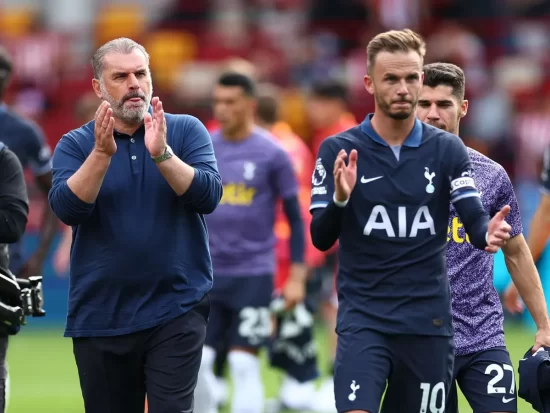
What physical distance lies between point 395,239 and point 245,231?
435 centimetres

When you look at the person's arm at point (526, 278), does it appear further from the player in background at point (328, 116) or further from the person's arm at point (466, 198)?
the player in background at point (328, 116)

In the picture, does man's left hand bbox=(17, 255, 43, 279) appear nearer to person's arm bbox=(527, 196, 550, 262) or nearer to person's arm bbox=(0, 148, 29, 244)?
person's arm bbox=(0, 148, 29, 244)

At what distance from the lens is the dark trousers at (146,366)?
6.70 metres

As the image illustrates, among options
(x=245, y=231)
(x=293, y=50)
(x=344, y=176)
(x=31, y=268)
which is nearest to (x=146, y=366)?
(x=344, y=176)

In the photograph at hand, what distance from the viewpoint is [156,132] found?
6414mm

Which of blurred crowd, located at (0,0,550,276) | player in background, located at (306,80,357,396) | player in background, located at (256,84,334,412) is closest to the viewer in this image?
player in background, located at (256,84,334,412)

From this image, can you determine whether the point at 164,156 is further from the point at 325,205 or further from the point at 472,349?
the point at 472,349

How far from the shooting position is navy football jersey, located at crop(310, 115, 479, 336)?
21.0ft

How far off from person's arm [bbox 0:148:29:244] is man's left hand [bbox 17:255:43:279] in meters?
2.14

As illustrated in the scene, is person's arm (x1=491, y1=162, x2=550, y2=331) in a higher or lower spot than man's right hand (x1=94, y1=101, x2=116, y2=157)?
lower

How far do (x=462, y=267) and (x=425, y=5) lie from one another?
1734 centimetres

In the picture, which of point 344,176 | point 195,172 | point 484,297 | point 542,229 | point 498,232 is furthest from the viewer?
point 542,229

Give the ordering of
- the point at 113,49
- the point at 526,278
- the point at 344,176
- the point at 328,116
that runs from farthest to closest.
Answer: the point at 328,116
the point at 526,278
the point at 113,49
the point at 344,176

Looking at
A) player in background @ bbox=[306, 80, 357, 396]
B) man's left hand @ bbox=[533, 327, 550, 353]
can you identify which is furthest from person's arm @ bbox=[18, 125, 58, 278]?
player in background @ bbox=[306, 80, 357, 396]
